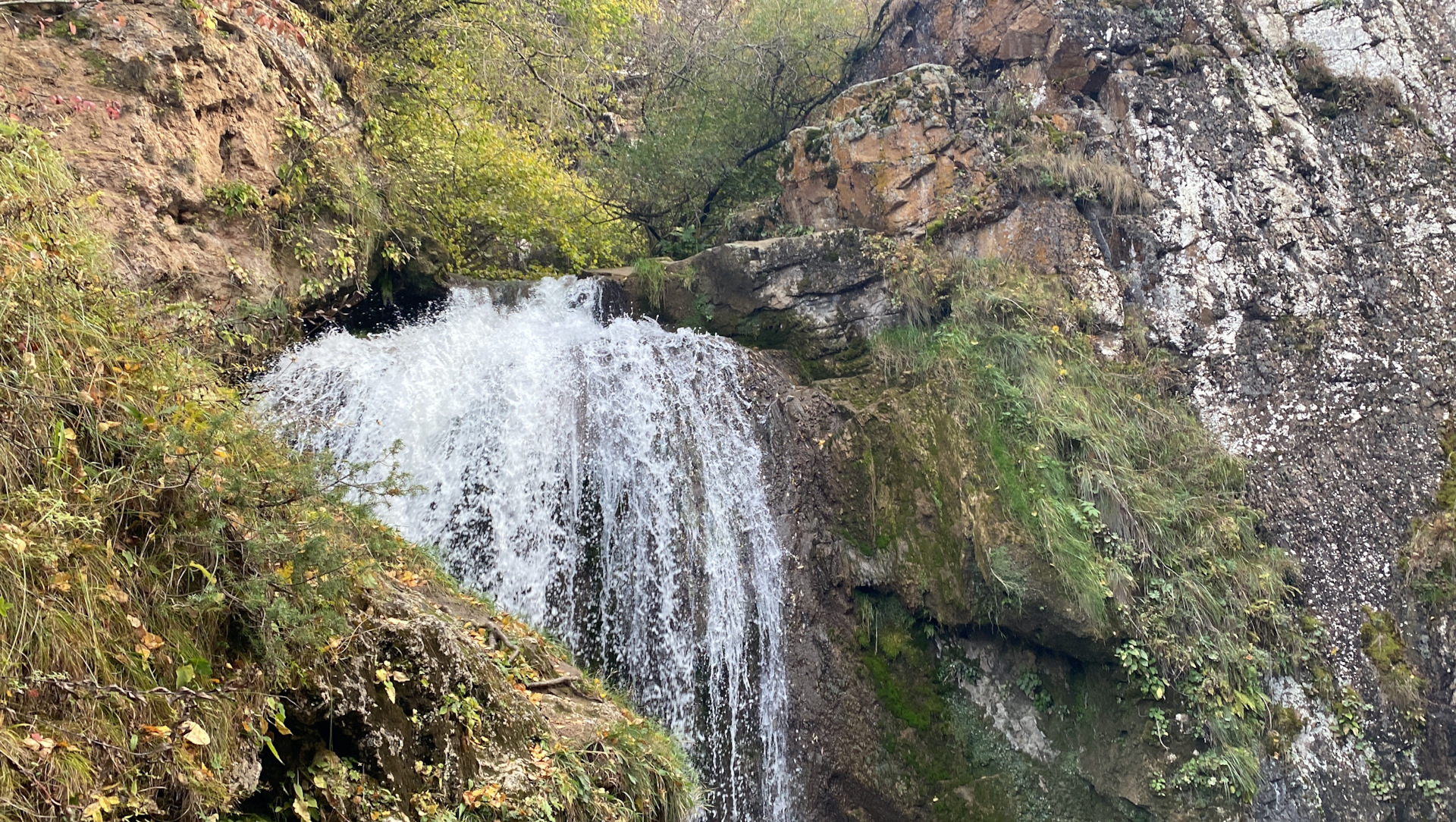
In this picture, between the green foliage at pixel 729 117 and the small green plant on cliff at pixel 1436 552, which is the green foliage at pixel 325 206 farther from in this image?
the small green plant on cliff at pixel 1436 552

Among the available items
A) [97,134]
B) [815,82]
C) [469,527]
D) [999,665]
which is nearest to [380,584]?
[469,527]

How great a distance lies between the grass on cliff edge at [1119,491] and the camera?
19.7ft

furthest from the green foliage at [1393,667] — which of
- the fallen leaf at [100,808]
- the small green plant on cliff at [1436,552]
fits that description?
the fallen leaf at [100,808]

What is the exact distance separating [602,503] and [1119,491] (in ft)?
14.3

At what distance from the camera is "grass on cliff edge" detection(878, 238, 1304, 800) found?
600cm

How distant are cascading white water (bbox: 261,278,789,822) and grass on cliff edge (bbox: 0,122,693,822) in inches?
96.8

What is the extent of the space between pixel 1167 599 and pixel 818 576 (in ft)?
9.08

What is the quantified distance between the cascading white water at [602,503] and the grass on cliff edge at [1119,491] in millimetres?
2094

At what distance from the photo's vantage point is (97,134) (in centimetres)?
475

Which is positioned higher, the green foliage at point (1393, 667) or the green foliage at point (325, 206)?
the green foliage at point (325, 206)

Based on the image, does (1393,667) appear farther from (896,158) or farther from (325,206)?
(325,206)

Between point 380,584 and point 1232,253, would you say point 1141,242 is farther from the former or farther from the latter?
point 380,584

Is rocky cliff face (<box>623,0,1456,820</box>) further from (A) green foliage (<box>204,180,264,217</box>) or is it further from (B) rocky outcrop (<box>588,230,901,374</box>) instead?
(A) green foliage (<box>204,180,264,217</box>)

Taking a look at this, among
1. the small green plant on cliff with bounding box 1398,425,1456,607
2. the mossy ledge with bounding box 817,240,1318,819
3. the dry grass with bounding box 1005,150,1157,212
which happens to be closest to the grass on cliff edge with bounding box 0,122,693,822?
the mossy ledge with bounding box 817,240,1318,819
